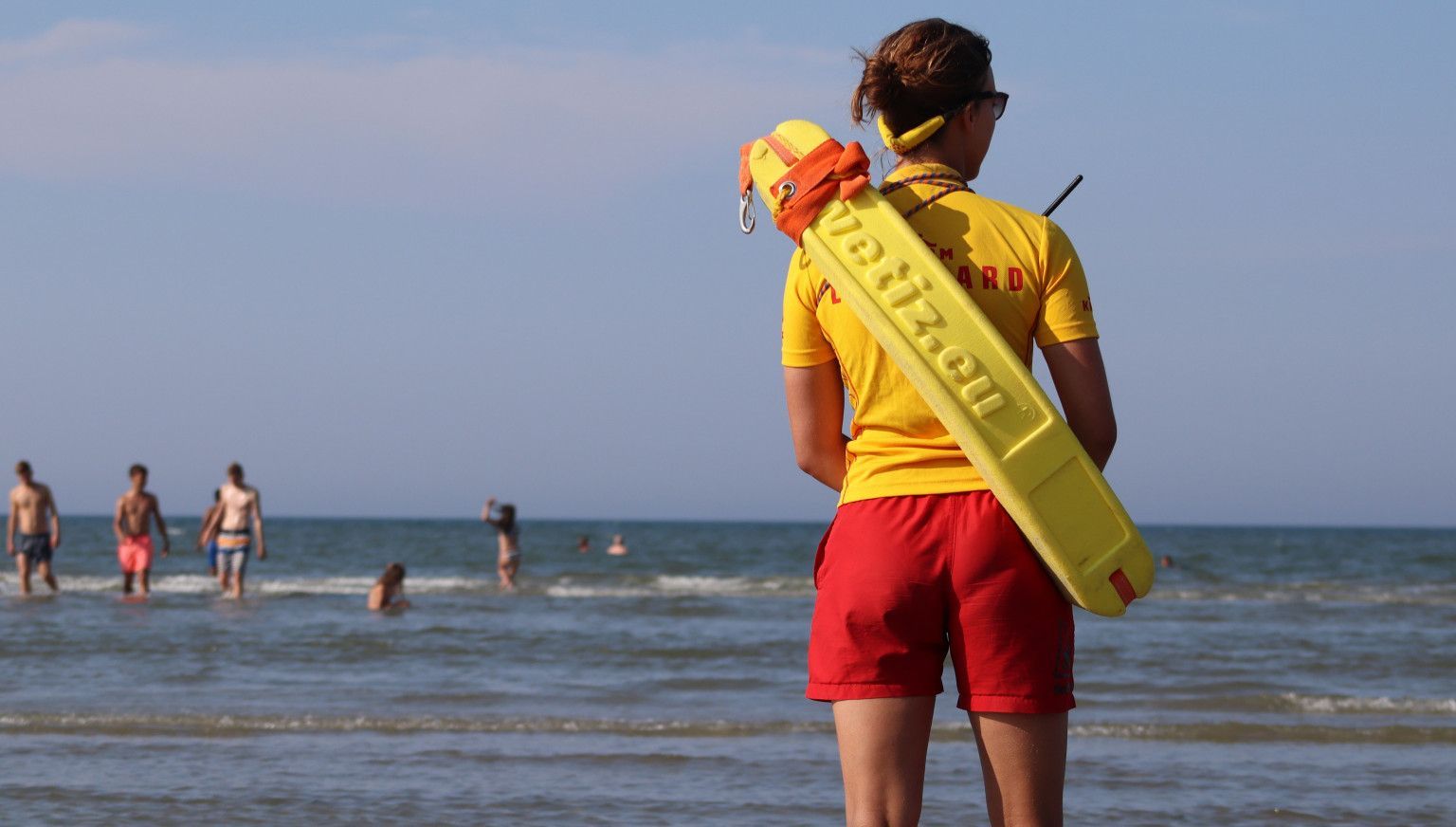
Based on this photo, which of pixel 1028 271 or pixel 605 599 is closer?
pixel 1028 271

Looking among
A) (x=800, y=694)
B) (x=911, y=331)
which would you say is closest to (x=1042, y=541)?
(x=911, y=331)

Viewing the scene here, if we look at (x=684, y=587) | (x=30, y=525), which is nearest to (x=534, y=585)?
(x=684, y=587)

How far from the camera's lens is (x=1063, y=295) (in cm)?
226

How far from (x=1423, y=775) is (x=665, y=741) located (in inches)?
134

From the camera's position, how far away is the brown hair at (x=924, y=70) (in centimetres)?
232

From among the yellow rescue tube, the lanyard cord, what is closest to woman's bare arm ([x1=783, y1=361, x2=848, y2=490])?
the yellow rescue tube

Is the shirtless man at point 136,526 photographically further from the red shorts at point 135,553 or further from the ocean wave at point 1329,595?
the ocean wave at point 1329,595

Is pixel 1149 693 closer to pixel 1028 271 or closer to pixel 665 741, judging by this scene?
pixel 665 741

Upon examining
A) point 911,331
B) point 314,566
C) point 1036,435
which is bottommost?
point 314,566

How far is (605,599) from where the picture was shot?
19.5 metres

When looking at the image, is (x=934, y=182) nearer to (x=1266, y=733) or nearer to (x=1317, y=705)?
(x=1266, y=733)

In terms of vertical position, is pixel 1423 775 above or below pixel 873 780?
below

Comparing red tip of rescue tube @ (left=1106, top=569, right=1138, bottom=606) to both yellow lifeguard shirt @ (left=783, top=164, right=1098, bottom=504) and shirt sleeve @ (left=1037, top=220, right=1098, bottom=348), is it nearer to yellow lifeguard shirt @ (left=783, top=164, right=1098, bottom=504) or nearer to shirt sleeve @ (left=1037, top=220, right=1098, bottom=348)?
yellow lifeguard shirt @ (left=783, top=164, right=1098, bottom=504)

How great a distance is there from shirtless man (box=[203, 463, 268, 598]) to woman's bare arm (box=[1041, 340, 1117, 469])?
553 inches
